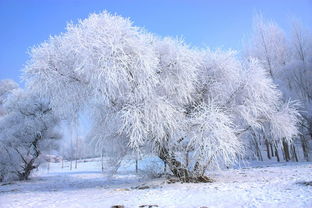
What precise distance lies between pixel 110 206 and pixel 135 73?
5519 mm

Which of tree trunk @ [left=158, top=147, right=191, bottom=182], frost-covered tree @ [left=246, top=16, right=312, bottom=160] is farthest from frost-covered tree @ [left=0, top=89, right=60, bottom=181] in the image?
frost-covered tree @ [left=246, top=16, right=312, bottom=160]

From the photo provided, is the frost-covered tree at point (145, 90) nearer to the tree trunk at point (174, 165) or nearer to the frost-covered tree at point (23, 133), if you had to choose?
the tree trunk at point (174, 165)

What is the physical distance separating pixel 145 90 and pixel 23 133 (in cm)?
1447

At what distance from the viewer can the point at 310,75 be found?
2416cm

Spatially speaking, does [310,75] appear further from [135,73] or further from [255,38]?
[135,73]

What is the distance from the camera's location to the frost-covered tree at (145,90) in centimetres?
1046

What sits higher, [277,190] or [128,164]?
[128,164]

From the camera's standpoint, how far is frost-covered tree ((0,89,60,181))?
66.2ft

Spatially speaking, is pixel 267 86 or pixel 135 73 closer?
pixel 135 73

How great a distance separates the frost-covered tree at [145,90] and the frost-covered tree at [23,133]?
1022 cm

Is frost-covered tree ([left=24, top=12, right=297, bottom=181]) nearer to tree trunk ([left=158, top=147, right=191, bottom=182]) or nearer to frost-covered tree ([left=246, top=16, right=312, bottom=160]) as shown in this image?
tree trunk ([left=158, top=147, right=191, bottom=182])

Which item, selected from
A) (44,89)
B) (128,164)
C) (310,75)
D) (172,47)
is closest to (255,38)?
(310,75)

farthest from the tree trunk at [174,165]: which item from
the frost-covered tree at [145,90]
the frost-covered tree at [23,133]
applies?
the frost-covered tree at [23,133]

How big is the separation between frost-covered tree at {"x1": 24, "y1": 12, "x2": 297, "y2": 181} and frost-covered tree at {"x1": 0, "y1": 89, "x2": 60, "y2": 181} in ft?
33.5
